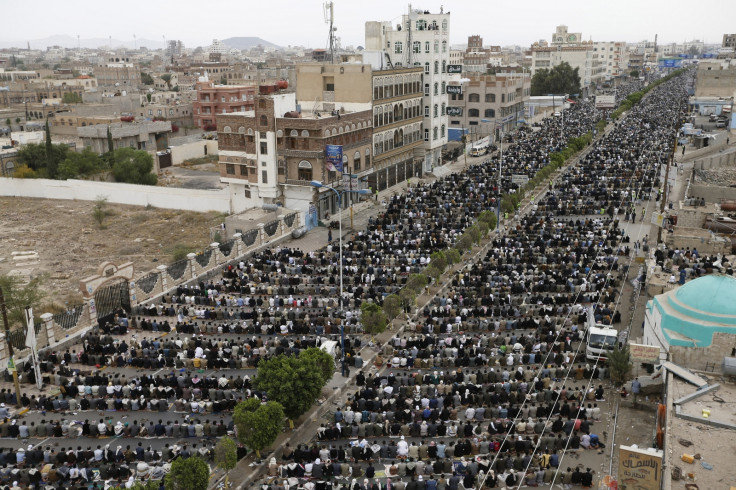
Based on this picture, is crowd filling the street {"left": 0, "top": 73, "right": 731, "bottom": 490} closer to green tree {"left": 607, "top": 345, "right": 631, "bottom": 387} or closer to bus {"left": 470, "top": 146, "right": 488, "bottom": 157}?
green tree {"left": 607, "top": 345, "right": 631, "bottom": 387}

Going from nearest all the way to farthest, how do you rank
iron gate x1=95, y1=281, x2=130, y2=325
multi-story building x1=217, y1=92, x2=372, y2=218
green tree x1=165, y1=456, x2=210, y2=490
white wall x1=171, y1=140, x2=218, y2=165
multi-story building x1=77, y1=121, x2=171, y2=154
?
green tree x1=165, y1=456, x2=210, y2=490 → iron gate x1=95, y1=281, x2=130, y2=325 → multi-story building x1=217, y1=92, x2=372, y2=218 → multi-story building x1=77, y1=121, x2=171, y2=154 → white wall x1=171, y1=140, x2=218, y2=165

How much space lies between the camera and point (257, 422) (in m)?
18.1

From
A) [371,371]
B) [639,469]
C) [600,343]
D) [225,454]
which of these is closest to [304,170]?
[371,371]

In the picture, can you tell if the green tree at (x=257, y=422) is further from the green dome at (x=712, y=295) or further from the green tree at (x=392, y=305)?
the green dome at (x=712, y=295)

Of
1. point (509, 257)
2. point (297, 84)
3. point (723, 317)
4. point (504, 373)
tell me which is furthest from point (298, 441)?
point (297, 84)

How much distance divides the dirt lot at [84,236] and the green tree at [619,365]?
2887cm

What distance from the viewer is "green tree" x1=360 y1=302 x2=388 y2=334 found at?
2589cm

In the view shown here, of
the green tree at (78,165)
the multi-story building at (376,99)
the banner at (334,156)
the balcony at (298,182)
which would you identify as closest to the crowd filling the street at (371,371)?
the banner at (334,156)

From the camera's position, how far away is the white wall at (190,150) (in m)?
80.4

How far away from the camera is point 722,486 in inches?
636

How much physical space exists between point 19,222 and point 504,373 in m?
48.1

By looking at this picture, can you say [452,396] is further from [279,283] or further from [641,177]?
[641,177]

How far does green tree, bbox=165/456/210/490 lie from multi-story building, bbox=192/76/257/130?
85.8 metres

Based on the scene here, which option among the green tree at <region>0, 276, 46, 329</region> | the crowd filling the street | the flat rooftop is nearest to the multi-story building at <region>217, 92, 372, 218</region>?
the crowd filling the street
